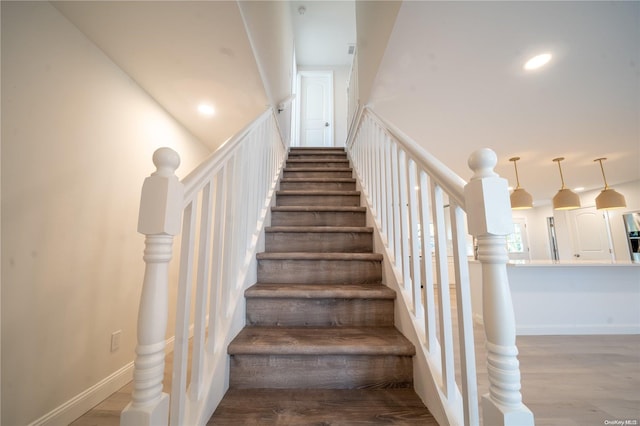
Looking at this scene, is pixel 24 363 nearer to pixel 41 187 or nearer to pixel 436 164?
pixel 41 187

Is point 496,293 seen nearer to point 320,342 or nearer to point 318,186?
point 320,342

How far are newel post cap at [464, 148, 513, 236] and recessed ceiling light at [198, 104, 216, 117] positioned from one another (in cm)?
215

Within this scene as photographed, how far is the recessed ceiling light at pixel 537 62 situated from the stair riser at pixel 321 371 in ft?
6.55

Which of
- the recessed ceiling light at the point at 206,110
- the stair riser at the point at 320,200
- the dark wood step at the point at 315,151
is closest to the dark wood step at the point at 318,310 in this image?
the stair riser at the point at 320,200

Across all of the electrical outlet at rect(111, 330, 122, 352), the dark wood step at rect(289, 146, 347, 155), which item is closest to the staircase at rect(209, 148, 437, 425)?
the electrical outlet at rect(111, 330, 122, 352)

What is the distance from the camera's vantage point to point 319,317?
1.28 metres

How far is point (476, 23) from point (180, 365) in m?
2.01

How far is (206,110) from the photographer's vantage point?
7.20ft

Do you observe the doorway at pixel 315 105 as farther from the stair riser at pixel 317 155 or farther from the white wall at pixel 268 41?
the white wall at pixel 268 41

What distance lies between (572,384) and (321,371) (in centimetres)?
192

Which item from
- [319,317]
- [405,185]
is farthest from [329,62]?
[319,317]

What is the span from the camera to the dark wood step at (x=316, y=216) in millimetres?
2012

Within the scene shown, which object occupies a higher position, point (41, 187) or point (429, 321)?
point (41, 187)

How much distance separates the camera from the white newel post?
562 mm
